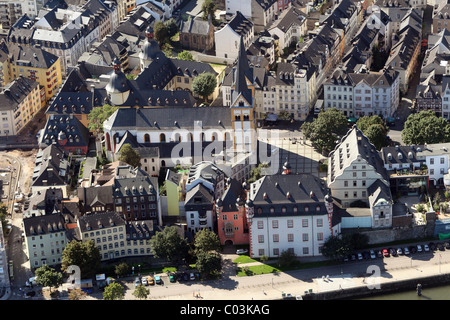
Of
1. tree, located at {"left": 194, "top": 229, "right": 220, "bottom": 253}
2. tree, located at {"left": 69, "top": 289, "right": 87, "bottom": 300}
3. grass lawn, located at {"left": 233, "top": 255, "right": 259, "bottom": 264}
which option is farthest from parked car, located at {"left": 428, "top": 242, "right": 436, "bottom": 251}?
tree, located at {"left": 69, "top": 289, "right": 87, "bottom": 300}

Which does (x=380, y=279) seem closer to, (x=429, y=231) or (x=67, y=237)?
(x=429, y=231)

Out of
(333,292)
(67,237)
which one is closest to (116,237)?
(67,237)

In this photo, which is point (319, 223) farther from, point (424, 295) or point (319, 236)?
point (424, 295)

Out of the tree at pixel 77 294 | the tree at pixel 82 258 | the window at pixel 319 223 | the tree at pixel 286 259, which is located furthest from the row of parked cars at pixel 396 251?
the tree at pixel 77 294

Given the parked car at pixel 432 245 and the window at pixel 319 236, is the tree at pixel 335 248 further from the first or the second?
the parked car at pixel 432 245

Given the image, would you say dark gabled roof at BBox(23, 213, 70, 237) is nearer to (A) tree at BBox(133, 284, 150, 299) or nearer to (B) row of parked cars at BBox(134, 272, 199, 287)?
(B) row of parked cars at BBox(134, 272, 199, 287)

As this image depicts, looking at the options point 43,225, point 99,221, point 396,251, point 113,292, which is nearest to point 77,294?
point 113,292
